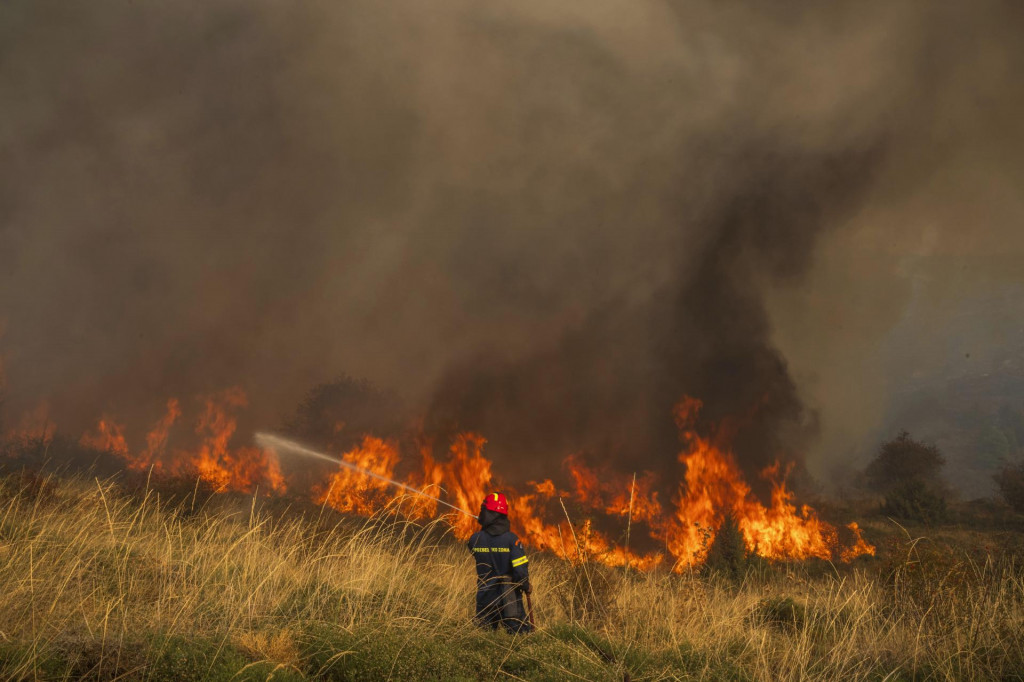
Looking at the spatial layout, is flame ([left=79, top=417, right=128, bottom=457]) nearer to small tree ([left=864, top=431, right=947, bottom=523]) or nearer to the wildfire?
the wildfire

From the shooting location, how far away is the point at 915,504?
28250mm

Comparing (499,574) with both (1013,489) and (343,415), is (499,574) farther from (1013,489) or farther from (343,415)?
(1013,489)

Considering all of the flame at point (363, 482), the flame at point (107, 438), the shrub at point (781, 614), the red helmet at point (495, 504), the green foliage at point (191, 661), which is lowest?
A: the flame at point (107, 438)

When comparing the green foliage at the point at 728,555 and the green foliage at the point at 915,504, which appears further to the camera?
the green foliage at the point at 915,504

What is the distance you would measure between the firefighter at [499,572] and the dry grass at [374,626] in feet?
1.10

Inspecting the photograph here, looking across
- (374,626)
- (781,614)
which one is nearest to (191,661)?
(374,626)

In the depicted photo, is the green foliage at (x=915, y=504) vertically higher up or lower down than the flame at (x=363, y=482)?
higher up

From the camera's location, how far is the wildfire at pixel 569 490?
20.4m

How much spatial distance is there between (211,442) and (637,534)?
2039 cm

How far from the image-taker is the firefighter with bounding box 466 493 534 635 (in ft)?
22.1

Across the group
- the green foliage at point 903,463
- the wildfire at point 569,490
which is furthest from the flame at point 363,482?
the green foliage at point 903,463

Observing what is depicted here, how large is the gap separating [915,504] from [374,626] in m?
31.7

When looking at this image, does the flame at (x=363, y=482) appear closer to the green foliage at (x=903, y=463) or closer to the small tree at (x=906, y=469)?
the small tree at (x=906, y=469)

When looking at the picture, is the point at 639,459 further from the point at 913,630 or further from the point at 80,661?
the point at 80,661
